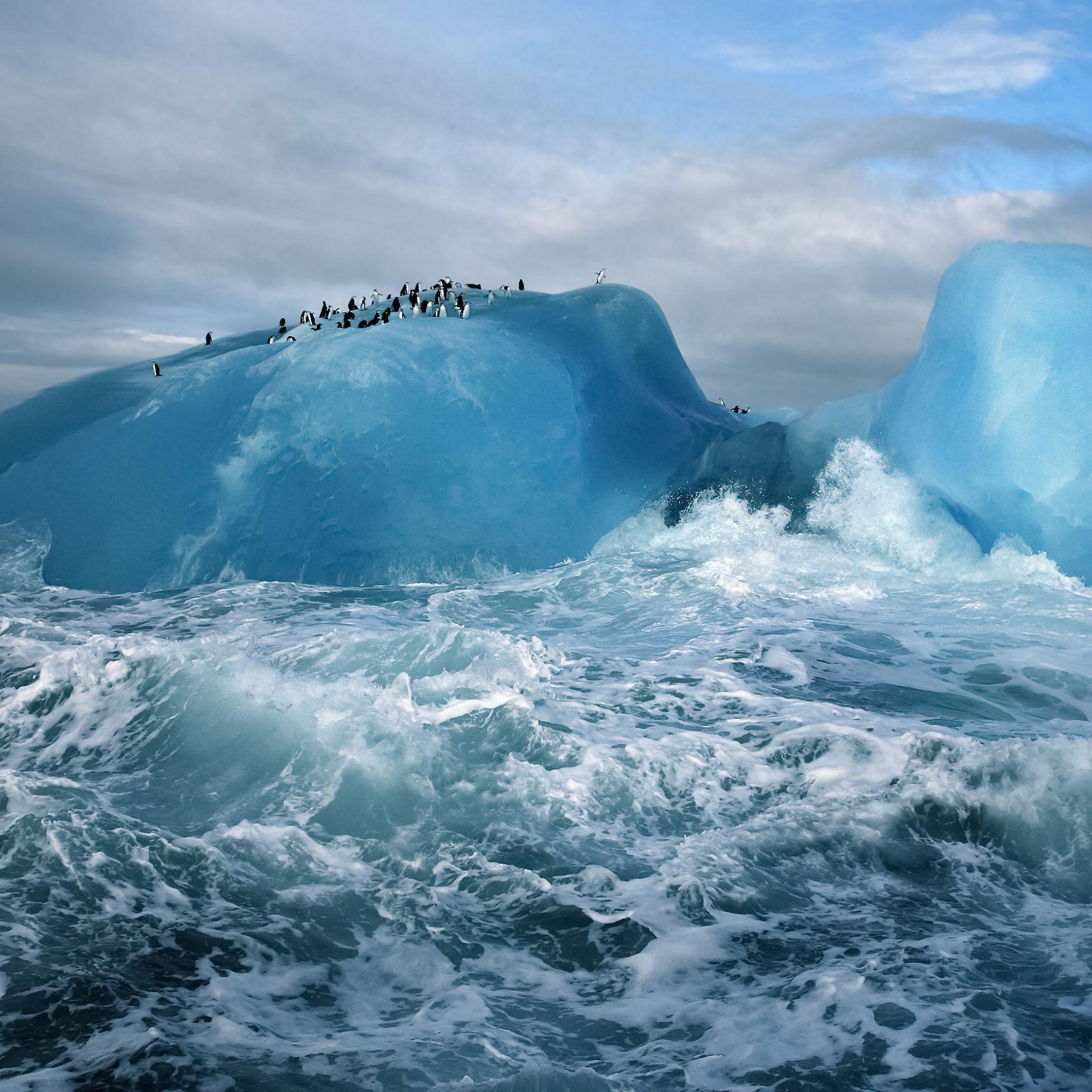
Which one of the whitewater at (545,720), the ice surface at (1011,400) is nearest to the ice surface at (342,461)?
the whitewater at (545,720)

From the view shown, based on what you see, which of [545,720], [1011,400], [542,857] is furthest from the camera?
[1011,400]

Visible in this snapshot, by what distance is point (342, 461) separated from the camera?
13258 millimetres

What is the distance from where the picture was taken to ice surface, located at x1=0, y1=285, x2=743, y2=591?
507 inches

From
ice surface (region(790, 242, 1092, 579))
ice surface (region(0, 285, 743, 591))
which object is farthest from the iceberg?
ice surface (region(0, 285, 743, 591))

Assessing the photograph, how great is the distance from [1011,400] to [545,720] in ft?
31.4

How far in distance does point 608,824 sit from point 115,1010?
3088 mm

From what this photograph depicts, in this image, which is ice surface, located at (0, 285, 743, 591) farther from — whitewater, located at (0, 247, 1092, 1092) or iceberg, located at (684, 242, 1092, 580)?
iceberg, located at (684, 242, 1092, 580)

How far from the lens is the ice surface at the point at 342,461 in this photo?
1288 centimetres

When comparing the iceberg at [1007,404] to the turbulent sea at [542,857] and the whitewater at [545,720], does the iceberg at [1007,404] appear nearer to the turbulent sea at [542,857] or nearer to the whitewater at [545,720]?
the whitewater at [545,720]

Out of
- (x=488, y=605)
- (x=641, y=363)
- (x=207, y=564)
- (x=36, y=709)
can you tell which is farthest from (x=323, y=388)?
(x=36, y=709)

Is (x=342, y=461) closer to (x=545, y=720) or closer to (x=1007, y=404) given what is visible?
(x=545, y=720)

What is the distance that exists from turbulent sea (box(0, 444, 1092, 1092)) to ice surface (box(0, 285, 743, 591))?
113 inches

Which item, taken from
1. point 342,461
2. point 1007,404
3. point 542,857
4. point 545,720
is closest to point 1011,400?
point 1007,404

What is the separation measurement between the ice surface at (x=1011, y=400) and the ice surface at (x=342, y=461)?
4417mm
